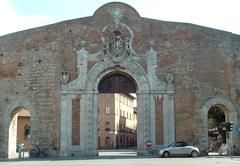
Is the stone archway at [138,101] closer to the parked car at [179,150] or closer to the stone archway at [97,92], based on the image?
the stone archway at [97,92]

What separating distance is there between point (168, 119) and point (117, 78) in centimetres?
427

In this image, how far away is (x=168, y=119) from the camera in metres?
26.3

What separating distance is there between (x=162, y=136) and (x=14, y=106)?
9.58 metres

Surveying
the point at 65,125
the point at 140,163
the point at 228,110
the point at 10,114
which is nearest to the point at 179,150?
the point at 228,110

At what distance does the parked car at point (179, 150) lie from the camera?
82.4ft

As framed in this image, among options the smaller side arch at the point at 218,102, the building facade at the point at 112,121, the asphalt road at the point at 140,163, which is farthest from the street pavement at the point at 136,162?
the building facade at the point at 112,121

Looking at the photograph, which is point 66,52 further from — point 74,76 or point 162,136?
point 162,136

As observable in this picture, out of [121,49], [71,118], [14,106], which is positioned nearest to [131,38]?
[121,49]

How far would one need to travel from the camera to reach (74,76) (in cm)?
2678

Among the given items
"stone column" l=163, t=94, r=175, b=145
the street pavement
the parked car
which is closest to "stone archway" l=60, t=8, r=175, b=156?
"stone column" l=163, t=94, r=175, b=145

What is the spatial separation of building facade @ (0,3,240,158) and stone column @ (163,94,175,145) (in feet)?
0.20

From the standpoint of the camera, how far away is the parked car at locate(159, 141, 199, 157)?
82.4 feet

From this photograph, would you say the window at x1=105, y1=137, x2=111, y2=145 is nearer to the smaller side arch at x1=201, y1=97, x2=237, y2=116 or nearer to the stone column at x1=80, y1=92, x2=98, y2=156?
the stone column at x1=80, y1=92, x2=98, y2=156

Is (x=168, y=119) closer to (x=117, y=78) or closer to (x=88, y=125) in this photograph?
(x=117, y=78)
